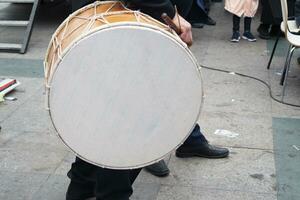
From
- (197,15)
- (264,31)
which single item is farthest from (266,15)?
(197,15)

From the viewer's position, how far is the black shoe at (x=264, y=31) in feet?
22.0

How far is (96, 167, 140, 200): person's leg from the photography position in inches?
99.8

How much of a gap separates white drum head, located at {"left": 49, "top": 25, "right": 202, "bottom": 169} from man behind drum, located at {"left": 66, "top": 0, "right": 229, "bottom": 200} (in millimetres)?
278

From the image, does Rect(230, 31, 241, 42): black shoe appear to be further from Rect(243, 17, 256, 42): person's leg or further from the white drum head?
the white drum head

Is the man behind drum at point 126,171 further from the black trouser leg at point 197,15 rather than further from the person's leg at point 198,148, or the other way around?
the black trouser leg at point 197,15

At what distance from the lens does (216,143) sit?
12.5 ft

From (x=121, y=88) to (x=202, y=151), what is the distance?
59.2 inches

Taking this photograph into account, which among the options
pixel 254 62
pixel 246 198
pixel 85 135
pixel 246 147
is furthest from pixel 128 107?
pixel 254 62

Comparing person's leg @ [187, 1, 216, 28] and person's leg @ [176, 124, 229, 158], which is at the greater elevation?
person's leg @ [176, 124, 229, 158]

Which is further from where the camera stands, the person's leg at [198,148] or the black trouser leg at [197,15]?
the black trouser leg at [197,15]

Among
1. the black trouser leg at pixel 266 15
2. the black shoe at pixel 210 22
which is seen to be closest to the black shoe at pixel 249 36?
the black trouser leg at pixel 266 15

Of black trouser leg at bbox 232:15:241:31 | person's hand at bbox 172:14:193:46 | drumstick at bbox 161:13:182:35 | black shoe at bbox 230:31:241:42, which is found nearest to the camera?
drumstick at bbox 161:13:182:35

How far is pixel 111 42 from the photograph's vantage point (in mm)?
2104

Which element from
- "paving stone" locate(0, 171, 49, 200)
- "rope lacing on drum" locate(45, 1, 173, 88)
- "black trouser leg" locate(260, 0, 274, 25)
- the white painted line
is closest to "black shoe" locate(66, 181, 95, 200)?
"paving stone" locate(0, 171, 49, 200)
